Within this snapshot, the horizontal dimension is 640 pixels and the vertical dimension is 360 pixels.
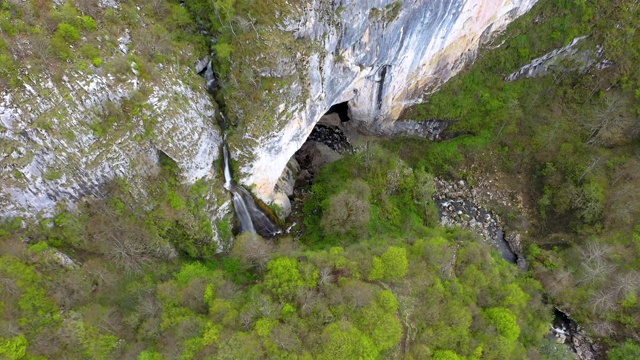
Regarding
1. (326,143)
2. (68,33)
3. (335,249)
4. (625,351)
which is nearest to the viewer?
(68,33)

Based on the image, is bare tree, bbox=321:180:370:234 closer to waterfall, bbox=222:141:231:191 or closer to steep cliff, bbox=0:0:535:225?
steep cliff, bbox=0:0:535:225

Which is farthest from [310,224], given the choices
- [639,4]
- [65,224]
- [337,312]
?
[639,4]

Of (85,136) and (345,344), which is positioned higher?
(85,136)

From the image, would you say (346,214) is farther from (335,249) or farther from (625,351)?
(625,351)

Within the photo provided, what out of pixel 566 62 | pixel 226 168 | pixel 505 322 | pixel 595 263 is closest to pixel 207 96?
pixel 226 168

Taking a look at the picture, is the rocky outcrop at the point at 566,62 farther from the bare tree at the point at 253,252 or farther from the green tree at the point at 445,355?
the bare tree at the point at 253,252

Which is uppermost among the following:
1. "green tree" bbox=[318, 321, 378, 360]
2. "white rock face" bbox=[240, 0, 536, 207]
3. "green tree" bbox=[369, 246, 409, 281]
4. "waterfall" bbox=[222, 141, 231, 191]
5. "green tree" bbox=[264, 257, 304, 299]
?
"white rock face" bbox=[240, 0, 536, 207]

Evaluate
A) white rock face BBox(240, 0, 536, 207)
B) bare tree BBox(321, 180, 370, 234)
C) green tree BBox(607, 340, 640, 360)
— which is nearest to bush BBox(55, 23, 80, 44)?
white rock face BBox(240, 0, 536, 207)
